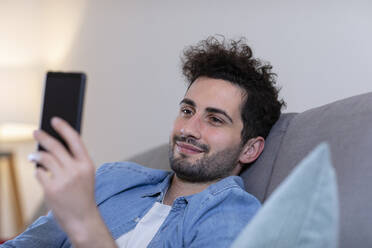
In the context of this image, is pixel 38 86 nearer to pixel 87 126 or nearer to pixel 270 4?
pixel 87 126

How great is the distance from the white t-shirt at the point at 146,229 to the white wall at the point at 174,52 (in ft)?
2.46

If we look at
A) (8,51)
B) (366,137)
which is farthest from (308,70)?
(8,51)

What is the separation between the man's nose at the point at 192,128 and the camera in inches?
53.9

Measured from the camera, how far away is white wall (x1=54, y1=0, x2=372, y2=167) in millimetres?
1783

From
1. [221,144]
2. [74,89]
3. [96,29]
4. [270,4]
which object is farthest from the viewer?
[96,29]

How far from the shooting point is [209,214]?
1.19m

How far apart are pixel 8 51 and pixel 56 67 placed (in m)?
0.36

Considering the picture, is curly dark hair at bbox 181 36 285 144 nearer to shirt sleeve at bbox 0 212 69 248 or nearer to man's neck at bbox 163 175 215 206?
man's neck at bbox 163 175 215 206

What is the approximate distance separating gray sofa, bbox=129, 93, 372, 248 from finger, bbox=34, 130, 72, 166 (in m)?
0.54

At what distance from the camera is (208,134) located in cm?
138

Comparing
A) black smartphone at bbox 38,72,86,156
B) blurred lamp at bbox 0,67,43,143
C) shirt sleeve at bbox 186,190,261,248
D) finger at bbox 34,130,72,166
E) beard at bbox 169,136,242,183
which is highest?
black smartphone at bbox 38,72,86,156

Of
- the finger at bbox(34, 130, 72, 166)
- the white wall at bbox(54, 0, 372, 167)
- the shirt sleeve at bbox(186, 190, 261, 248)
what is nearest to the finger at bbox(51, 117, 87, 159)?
the finger at bbox(34, 130, 72, 166)

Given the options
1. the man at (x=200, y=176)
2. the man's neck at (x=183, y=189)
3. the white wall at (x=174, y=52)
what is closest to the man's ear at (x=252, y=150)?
the man at (x=200, y=176)

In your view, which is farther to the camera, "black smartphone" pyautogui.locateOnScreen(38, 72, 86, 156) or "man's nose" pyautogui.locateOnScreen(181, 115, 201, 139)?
"man's nose" pyautogui.locateOnScreen(181, 115, 201, 139)
